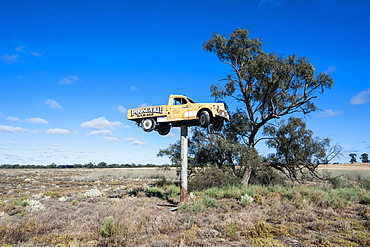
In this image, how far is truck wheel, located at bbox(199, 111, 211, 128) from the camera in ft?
42.5

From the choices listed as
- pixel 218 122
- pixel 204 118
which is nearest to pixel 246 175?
pixel 218 122

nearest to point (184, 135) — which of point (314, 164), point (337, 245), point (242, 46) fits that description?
point (337, 245)

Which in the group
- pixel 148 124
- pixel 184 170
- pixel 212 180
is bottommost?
pixel 212 180

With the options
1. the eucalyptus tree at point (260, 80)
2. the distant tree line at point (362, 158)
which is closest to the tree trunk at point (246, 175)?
the eucalyptus tree at point (260, 80)

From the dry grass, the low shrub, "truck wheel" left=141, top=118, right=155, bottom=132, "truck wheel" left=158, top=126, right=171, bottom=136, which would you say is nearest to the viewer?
the dry grass

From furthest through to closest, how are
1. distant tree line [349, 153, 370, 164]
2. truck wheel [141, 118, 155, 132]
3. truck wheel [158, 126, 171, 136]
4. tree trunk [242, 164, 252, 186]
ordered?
distant tree line [349, 153, 370, 164], tree trunk [242, 164, 252, 186], truck wheel [158, 126, 171, 136], truck wheel [141, 118, 155, 132]

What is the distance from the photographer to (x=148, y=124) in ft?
49.1

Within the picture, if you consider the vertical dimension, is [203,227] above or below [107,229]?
below

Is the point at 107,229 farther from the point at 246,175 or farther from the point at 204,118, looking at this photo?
the point at 246,175

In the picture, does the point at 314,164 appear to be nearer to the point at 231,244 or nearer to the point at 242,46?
the point at 242,46

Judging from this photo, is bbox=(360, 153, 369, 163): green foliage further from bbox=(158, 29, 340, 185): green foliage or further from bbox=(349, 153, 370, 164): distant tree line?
bbox=(158, 29, 340, 185): green foliage

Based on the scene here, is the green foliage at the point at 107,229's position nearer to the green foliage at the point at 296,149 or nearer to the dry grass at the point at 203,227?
the dry grass at the point at 203,227

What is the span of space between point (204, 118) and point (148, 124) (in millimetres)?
3742

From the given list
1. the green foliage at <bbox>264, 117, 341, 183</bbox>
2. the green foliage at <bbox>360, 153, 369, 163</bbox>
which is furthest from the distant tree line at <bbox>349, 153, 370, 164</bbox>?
the green foliage at <bbox>264, 117, 341, 183</bbox>
